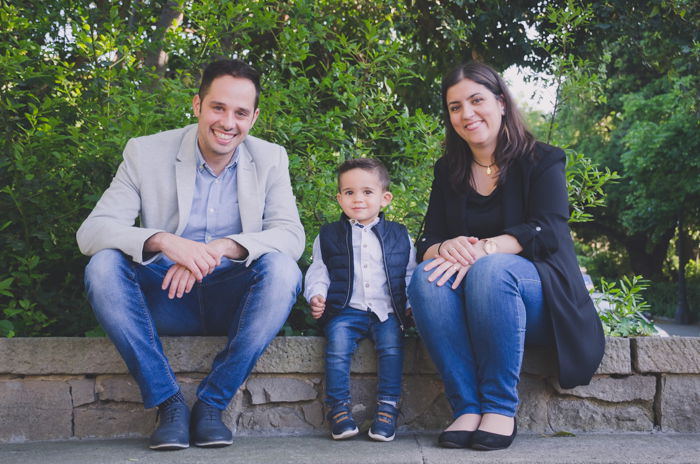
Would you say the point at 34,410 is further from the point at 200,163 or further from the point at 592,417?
the point at 592,417

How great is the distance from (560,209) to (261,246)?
4.18 ft

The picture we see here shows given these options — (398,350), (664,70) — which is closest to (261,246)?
(398,350)

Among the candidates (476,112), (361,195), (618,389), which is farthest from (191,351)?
(618,389)

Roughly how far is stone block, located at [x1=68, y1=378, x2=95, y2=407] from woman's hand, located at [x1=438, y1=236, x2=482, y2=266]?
1672 mm

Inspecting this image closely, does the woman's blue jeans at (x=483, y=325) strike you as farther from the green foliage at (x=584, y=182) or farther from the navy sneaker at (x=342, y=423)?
the green foliage at (x=584, y=182)

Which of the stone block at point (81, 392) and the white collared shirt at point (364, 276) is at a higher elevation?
the white collared shirt at point (364, 276)

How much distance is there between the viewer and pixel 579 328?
279cm

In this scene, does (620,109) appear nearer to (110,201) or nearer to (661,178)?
(661,178)

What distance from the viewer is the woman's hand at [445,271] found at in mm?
2760

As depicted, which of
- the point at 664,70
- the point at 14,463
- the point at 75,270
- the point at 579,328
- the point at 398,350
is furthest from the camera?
the point at 664,70

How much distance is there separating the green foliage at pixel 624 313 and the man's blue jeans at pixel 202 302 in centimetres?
162

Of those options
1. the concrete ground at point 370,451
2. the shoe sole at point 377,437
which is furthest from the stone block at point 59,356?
the shoe sole at point 377,437

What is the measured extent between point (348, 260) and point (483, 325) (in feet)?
2.35

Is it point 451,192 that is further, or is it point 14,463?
point 451,192
